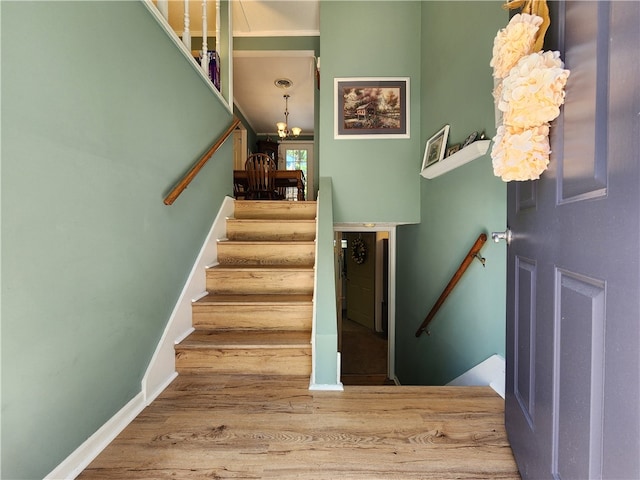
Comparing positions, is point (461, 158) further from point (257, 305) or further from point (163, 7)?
point (163, 7)

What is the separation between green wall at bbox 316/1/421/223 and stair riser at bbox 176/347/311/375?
5.68 feet

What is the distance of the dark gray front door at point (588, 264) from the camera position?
54 centimetres

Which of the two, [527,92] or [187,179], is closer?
[527,92]

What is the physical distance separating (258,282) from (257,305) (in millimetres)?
292

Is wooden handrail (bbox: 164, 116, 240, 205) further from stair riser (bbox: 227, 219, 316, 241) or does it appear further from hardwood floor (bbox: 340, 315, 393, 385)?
hardwood floor (bbox: 340, 315, 393, 385)

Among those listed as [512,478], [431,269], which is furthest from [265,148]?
[512,478]

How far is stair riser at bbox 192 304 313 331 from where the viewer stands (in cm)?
197

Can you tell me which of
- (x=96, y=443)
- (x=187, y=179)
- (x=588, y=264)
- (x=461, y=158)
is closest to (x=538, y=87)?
(x=588, y=264)

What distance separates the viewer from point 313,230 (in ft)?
8.96

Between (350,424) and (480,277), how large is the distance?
115cm

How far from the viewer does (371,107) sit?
3029mm

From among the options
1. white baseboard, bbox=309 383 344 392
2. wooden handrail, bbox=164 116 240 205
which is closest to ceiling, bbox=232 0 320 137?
wooden handrail, bbox=164 116 240 205

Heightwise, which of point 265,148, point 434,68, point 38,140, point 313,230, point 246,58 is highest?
point 246,58

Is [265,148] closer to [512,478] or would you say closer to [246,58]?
[246,58]
